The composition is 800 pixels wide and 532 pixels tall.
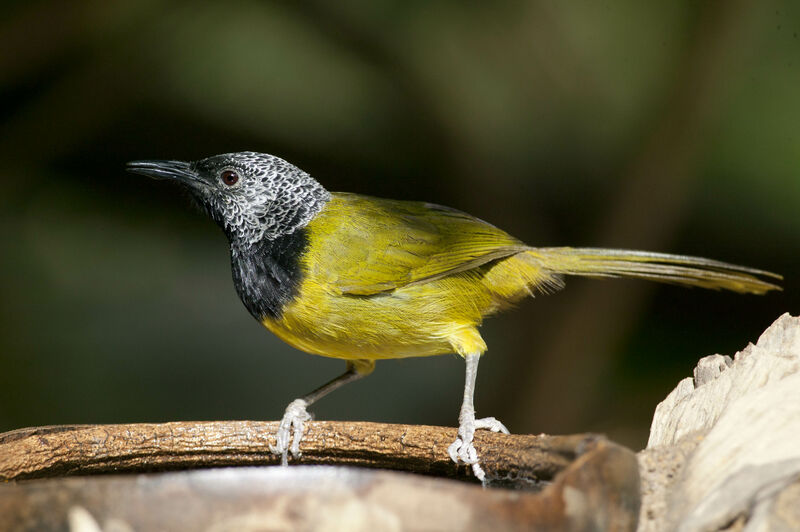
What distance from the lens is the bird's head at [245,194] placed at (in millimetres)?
3361

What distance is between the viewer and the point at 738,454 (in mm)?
1763

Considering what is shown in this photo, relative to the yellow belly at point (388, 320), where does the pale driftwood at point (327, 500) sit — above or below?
below

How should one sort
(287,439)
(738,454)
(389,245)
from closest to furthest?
(738,454) < (287,439) < (389,245)

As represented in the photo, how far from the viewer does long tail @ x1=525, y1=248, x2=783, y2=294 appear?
3330mm

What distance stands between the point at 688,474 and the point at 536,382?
3.61 metres

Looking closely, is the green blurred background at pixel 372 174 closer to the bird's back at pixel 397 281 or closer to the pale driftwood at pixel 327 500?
the bird's back at pixel 397 281

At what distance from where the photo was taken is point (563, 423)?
532 centimetres

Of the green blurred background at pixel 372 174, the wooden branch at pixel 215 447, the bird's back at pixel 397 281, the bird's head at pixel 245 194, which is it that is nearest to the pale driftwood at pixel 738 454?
the wooden branch at pixel 215 447

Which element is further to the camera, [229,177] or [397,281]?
[229,177]

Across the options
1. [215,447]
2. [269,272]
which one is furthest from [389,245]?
[215,447]

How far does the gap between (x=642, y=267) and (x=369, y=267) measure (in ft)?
3.72

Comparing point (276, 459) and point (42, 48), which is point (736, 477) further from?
point (42, 48)

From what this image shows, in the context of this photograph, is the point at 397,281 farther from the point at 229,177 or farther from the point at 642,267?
the point at 642,267

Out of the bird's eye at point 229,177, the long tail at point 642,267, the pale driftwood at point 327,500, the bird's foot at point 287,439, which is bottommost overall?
the pale driftwood at point 327,500
